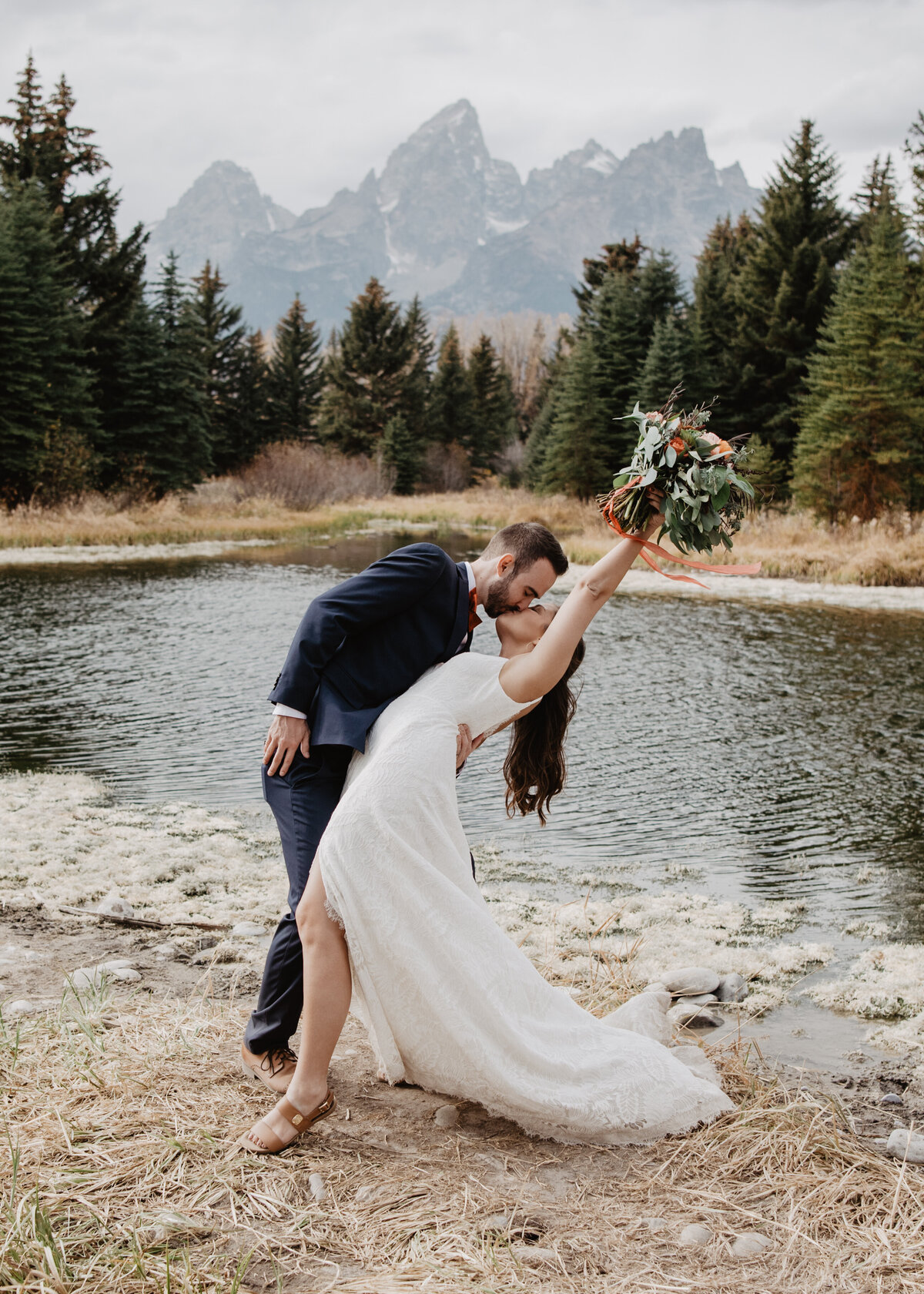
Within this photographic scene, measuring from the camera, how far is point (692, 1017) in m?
4.02

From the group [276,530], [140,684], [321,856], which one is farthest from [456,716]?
[276,530]

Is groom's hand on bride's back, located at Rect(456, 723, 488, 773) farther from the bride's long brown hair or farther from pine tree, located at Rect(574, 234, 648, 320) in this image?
pine tree, located at Rect(574, 234, 648, 320)

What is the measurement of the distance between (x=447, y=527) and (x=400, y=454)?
16398 mm

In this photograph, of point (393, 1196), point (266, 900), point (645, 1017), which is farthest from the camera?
point (266, 900)

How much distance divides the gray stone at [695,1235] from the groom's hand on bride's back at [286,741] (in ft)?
5.11

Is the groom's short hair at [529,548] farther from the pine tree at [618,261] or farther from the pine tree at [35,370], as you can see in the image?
the pine tree at [618,261]

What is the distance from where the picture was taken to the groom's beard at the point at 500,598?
3.05 m

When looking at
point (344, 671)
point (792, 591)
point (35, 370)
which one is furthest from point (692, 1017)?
point (35, 370)

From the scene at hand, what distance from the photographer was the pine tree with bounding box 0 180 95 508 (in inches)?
1155

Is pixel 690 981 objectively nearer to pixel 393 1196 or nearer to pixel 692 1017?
pixel 692 1017

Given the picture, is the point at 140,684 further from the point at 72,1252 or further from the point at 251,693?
the point at 72,1252

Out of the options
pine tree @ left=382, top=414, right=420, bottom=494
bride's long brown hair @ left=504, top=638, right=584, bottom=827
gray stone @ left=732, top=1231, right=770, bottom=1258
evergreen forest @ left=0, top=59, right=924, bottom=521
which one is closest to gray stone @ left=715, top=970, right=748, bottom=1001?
bride's long brown hair @ left=504, top=638, right=584, bottom=827

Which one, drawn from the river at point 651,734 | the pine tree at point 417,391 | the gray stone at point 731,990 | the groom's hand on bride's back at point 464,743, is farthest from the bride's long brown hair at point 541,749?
the pine tree at point 417,391

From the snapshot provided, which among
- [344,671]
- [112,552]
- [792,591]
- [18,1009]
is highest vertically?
[344,671]
